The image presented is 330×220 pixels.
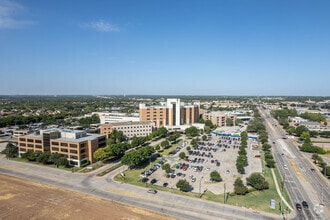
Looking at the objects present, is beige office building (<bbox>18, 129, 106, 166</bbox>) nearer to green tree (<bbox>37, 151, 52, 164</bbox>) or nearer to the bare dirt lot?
green tree (<bbox>37, 151, 52, 164</bbox>)

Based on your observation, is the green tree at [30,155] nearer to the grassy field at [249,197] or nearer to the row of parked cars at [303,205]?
the grassy field at [249,197]

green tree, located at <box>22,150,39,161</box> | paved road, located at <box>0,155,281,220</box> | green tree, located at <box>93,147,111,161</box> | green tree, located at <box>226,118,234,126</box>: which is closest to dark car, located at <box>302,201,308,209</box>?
paved road, located at <box>0,155,281,220</box>

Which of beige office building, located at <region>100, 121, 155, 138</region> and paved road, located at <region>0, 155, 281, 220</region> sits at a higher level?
beige office building, located at <region>100, 121, 155, 138</region>

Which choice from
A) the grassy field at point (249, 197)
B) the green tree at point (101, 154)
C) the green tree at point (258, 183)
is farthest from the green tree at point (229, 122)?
the green tree at point (258, 183)

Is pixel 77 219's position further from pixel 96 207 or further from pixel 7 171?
pixel 7 171

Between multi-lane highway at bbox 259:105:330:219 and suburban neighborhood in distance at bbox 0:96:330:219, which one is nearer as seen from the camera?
multi-lane highway at bbox 259:105:330:219

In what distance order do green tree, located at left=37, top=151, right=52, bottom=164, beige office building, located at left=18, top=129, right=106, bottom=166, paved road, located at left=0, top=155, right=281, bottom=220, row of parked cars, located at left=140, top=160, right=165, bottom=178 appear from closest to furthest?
paved road, located at left=0, top=155, right=281, bottom=220 < row of parked cars, located at left=140, top=160, right=165, bottom=178 < green tree, located at left=37, top=151, right=52, bottom=164 < beige office building, located at left=18, top=129, right=106, bottom=166
